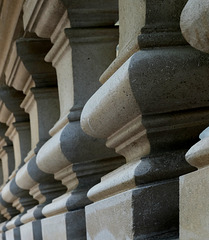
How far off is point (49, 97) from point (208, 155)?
197cm

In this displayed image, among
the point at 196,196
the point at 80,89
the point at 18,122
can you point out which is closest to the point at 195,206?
the point at 196,196

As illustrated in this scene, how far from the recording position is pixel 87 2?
215cm

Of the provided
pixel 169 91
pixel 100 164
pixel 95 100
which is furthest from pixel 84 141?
pixel 169 91

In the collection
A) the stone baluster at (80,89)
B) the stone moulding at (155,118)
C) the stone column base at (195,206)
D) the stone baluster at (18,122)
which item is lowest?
the stone column base at (195,206)

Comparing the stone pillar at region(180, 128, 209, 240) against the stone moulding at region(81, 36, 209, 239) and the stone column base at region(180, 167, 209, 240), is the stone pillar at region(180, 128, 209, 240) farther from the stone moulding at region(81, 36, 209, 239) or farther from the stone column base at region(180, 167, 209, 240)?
the stone moulding at region(81, 36, 209, 239)

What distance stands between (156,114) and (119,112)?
3.9 inches

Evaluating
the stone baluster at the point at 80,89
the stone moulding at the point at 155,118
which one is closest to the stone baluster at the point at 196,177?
the stone moulding at the point at 155,118

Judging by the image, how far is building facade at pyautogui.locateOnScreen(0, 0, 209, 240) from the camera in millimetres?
1382

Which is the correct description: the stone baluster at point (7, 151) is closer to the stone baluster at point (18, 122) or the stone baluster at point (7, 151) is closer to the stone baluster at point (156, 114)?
the stone baluster at point (18, 122)

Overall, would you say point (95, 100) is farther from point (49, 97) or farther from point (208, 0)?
point (49, 97)

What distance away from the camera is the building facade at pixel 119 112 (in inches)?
54.4

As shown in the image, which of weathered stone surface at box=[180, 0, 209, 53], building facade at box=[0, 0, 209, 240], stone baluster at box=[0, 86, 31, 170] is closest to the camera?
weathered stone surface at box=[180, 0, 209, 53]

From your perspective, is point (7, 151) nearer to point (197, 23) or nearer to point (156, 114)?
point (156, 114)

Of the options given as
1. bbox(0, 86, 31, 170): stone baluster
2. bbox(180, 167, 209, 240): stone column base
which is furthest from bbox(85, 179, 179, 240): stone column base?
bbox(0, 86, 31, 170): stone baluster
